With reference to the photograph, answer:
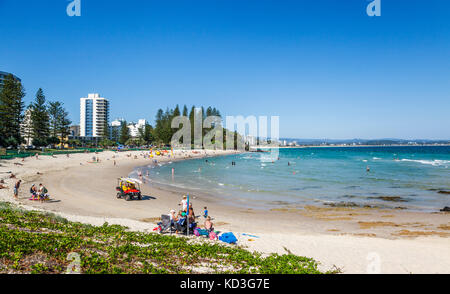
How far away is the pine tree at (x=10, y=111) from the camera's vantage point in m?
51.3

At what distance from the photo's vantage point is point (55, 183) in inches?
1047

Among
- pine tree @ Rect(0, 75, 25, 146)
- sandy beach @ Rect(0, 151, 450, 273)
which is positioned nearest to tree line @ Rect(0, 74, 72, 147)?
pine tree @ Rect(0, 75, 25, 146)

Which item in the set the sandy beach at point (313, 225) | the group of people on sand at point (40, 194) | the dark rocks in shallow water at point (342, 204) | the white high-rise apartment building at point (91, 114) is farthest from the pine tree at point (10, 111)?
the white high-rise apartment building at point (91, 114)

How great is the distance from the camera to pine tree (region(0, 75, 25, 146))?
51.3 meters

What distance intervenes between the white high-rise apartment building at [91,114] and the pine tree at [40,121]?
277ft

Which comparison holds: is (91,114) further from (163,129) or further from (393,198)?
(393,198)

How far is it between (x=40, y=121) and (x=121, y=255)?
67.0m

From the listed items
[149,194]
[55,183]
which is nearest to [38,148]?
[55,183]

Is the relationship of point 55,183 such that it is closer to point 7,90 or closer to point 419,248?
point 419,248

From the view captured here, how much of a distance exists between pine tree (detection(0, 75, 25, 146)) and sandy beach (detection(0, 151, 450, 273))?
33530mm

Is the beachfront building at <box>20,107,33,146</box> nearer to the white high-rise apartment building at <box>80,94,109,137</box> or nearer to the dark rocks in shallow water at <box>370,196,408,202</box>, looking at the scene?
the dark rocks in shallow water at <box>370,196,408,202</box>

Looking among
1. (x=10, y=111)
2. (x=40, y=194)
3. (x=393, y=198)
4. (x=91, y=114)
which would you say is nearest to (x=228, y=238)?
(x=40, y=194)
